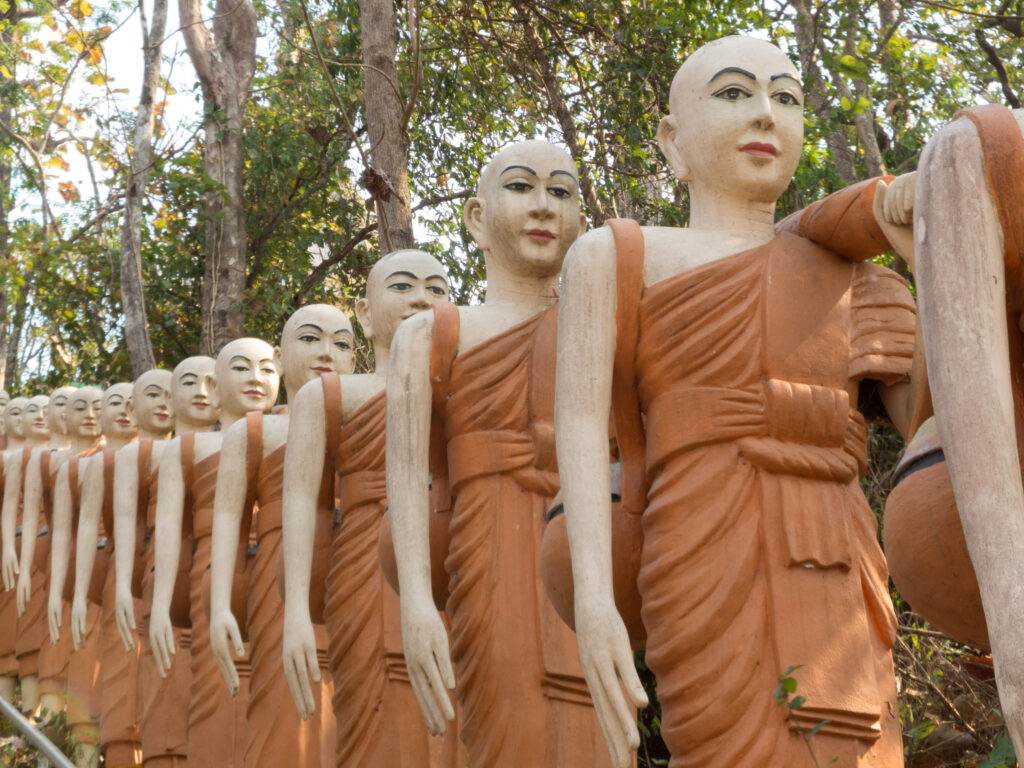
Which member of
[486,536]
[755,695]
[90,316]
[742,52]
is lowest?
[755,695]

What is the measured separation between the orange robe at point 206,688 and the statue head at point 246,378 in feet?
1.03

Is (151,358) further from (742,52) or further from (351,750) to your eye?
(742,52)

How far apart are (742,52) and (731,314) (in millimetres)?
865

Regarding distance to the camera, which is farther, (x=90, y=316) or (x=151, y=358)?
(x=90, y=316)

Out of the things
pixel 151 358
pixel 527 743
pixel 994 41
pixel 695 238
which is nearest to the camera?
pixel 695 238

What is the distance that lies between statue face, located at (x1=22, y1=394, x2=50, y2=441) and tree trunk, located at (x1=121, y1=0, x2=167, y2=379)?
1676 millimetres

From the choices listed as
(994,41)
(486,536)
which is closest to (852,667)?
(486,536)

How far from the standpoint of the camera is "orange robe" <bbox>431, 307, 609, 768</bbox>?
453 cm

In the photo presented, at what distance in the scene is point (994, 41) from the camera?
9828mm

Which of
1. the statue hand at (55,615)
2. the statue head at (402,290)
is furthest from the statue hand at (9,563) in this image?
the statue head at (402,290)

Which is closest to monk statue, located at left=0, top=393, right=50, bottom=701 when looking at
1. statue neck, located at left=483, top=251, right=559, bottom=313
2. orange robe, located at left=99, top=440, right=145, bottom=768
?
orange robe, located at left=99, top=440, right=145, bottom=768

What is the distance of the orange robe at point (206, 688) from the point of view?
7.66 m

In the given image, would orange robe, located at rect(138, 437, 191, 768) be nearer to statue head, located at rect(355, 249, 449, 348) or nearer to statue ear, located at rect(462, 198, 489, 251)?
statue head, located at rect(355, 249, 449, 348)

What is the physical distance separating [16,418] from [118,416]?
9.52 ft
